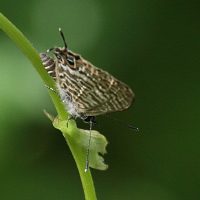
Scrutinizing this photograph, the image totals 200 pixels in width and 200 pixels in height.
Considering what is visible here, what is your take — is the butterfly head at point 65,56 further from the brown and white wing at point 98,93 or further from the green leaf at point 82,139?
the green leaf at point 82,139

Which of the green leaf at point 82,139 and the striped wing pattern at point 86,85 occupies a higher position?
the striped wing pattern at point 86,85

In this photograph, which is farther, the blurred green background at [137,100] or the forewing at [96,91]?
the blurred green background at [137,100]

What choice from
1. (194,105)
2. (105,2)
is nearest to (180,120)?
(194,105)

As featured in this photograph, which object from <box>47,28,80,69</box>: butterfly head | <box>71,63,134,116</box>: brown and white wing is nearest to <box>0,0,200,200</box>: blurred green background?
<box>71,63,134,116</box>: brown and white wing

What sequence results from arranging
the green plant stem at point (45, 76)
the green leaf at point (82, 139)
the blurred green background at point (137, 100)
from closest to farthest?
the green plant stem at point (45, 76), the green leaf at point (82, 139), the blurred green background at point (137, 100)

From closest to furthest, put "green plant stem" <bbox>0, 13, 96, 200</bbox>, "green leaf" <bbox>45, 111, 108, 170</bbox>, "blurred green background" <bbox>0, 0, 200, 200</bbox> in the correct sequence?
"green plant stem" <bbox>0, 13, 96, 200</bbox> → "green leaf" <bbox>45, 111, 108, 170</bbox> → "blurred green background" <bbox>0, 0, 200, 200</bbox>

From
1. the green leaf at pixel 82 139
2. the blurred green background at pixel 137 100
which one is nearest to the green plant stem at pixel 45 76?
the green leaf at pixel 82 139

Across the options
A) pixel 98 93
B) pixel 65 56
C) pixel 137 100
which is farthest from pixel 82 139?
pixel 137 100

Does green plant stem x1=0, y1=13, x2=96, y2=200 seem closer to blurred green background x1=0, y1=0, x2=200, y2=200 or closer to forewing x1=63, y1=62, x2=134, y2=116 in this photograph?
forewing x1=63, y1=62, x2=134, y2=116
